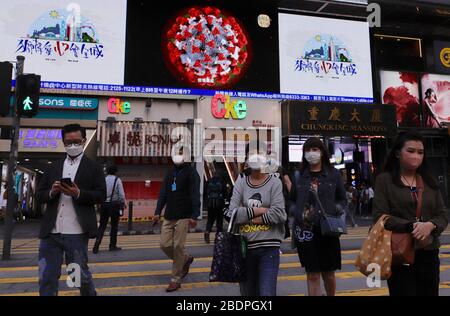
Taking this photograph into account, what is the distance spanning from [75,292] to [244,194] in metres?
3.04

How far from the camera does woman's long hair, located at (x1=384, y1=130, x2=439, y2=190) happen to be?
3283mm

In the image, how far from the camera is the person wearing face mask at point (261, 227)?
12.6ft

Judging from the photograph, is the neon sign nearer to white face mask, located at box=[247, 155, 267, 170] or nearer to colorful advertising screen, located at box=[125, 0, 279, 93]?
colorful advertising screen, located at box=[125, 0, 279, 93]

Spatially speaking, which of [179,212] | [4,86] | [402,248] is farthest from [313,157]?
[4,86]

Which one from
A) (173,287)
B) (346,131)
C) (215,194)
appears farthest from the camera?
(346,131)

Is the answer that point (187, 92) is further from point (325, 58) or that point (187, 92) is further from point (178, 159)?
point (178, 159)

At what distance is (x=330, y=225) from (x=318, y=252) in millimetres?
333

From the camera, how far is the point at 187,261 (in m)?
6.01

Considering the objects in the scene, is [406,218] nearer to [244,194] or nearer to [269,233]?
[269,233]

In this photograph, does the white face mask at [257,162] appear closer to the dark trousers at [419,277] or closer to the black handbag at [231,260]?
the black handbag at [231,260]

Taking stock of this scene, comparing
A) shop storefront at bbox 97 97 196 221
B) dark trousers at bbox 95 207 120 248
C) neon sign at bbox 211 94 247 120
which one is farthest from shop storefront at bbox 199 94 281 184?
dark trousers at bbox 95 207 120 248

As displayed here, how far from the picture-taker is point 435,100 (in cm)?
2258

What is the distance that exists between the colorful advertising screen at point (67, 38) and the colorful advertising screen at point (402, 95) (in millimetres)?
14036

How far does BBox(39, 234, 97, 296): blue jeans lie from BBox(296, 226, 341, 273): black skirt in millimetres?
2310
